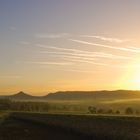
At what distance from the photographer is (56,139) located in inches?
1641

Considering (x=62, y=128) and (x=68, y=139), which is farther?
(x=62, y=128)

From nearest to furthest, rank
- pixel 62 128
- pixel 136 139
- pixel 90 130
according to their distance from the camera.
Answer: pixel 136 139 < pixel 90 130 < pixel 62 128

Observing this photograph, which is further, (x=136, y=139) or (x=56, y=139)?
(x=56, y=139)

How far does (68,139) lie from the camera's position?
40.8 m

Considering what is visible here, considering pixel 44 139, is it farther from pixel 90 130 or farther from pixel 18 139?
pixel 90 130

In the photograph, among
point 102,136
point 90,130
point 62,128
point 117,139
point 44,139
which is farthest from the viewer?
point 62,128

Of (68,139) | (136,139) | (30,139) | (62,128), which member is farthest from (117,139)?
(62,128)

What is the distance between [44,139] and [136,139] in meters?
10.3

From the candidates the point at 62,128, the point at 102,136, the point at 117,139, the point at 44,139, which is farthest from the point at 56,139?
the point at 62,128

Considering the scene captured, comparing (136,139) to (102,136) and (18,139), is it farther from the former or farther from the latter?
(18,139)

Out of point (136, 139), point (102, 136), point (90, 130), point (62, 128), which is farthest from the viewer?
point (62, 128)

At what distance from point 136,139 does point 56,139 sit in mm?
9475

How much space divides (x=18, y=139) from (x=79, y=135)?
5484 mm

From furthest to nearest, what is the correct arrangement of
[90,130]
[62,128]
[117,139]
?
1. [62,128]
2. [90,130]
3. [117,139]
